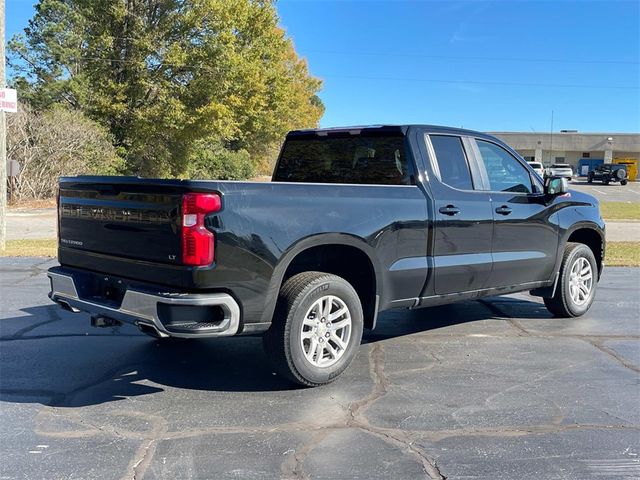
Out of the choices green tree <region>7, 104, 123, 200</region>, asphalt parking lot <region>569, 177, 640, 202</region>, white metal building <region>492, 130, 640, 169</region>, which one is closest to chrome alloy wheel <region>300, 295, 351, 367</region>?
green tree <region>7, 104, 123, 200</region>

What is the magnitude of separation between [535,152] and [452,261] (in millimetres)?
73086

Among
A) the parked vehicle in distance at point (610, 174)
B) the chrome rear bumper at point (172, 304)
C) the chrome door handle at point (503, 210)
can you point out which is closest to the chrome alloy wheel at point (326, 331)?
the chrome rear bumper at point (172, 304)

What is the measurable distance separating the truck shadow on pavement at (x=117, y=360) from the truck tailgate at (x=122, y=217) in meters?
1.04

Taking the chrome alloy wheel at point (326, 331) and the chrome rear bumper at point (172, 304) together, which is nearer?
the chrome rear bumper at point (172, 304)

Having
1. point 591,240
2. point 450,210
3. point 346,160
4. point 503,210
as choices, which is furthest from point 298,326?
point 591,240

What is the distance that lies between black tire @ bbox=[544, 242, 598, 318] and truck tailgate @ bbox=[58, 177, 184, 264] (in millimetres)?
4638

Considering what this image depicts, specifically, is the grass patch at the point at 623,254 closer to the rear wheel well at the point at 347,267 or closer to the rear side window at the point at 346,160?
the rear side window at the point at 346,160

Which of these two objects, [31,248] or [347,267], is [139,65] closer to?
[31,248]

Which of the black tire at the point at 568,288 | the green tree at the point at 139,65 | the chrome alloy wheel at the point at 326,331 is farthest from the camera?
the green tree at the point at 139,65

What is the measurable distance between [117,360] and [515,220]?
13.0ft

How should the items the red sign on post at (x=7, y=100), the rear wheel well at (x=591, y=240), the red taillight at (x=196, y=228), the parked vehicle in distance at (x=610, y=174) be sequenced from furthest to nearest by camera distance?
the parked vehicle in distance at (x=610, y=174) < the red sign on post at (x=7, y=100) < the rear wheel well at (x=591, y=240) < the red taillight at (x=196, y=228)

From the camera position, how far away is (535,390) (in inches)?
186

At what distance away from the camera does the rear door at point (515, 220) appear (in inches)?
233

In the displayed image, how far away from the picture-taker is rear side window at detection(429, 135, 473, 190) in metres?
5.57
